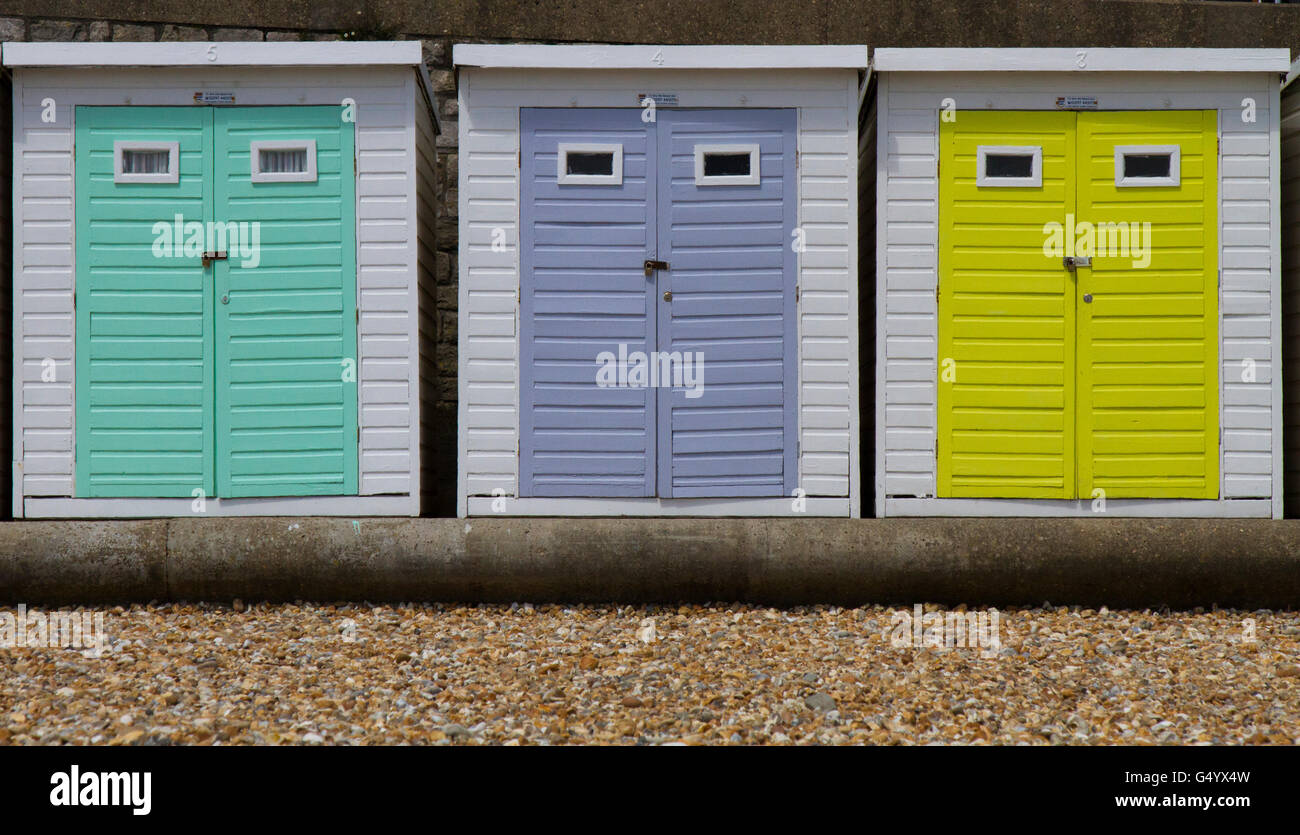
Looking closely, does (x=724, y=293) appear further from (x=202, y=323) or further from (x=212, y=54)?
(x=212, y=54)

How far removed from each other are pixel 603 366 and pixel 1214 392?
11.6 feet

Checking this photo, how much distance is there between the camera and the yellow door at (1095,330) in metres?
6.12

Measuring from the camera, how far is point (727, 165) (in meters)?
6.23

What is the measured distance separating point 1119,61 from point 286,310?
5.01m

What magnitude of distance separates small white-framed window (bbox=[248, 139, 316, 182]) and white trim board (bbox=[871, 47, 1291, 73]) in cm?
335

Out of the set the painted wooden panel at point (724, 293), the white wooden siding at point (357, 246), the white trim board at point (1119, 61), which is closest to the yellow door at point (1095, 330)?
the white trim board at point (1119, 61)

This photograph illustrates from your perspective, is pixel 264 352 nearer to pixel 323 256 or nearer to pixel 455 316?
pixel 323 256

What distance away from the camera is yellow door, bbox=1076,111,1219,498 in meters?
Answer: 6.12

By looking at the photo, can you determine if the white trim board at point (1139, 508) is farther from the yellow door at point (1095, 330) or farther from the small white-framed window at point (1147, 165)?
the small white-framed window at point (1147, 165)

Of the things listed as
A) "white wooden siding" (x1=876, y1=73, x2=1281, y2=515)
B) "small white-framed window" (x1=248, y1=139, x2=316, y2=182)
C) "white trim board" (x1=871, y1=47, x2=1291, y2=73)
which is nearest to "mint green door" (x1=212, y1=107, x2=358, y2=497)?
"small white-framed window" (x1=248, y1=139, x2=316, y2=182)

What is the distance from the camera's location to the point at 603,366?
6.18 meters

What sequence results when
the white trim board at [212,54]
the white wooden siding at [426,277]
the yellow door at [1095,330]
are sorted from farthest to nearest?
the white wooden siding at [426,277] < the yellow door at [1095,330] < the white trim board at [212,54]

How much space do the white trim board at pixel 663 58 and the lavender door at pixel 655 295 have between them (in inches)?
10.9

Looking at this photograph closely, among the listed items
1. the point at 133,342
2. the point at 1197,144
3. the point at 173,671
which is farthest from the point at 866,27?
the point at 173,671
